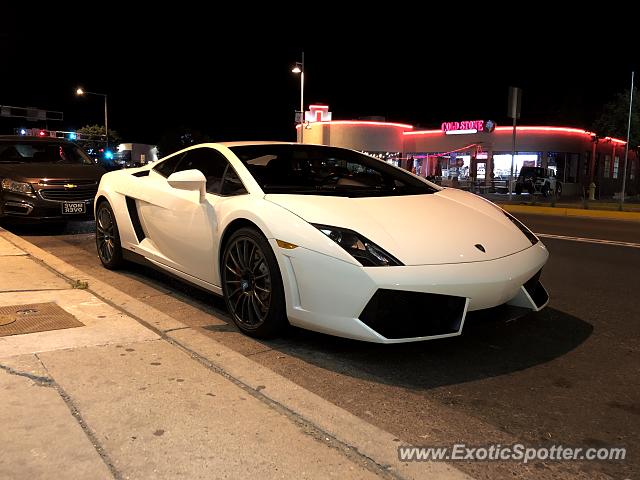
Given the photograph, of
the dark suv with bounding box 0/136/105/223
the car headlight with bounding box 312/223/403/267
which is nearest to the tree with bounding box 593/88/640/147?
the dark suv with bounding box 0/136/105/223

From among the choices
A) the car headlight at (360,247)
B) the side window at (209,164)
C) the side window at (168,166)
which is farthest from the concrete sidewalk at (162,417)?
the side window at (168,166)

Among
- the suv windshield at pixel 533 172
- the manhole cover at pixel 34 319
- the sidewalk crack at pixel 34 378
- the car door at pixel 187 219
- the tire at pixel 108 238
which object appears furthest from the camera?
the suv windshield at pixel 533 172

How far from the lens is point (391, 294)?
331cm

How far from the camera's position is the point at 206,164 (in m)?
4.98

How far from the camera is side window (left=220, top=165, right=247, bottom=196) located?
432 centimetres

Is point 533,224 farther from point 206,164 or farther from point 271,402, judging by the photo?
point 271,402

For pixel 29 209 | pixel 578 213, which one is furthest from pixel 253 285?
pixel 578 213

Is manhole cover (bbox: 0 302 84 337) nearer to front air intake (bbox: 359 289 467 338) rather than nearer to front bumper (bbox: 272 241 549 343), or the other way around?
front bumper (bbox: 272 241 549 343)

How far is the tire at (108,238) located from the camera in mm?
5945

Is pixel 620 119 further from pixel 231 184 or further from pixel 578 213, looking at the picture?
pixel 231 184

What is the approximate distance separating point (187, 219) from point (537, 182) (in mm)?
24970

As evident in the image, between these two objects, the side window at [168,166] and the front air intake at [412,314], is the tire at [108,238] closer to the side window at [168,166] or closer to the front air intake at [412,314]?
the side window at [168,166]

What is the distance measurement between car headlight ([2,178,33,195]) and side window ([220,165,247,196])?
5002 millimetres

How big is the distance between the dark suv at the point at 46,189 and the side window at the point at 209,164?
3961mm
